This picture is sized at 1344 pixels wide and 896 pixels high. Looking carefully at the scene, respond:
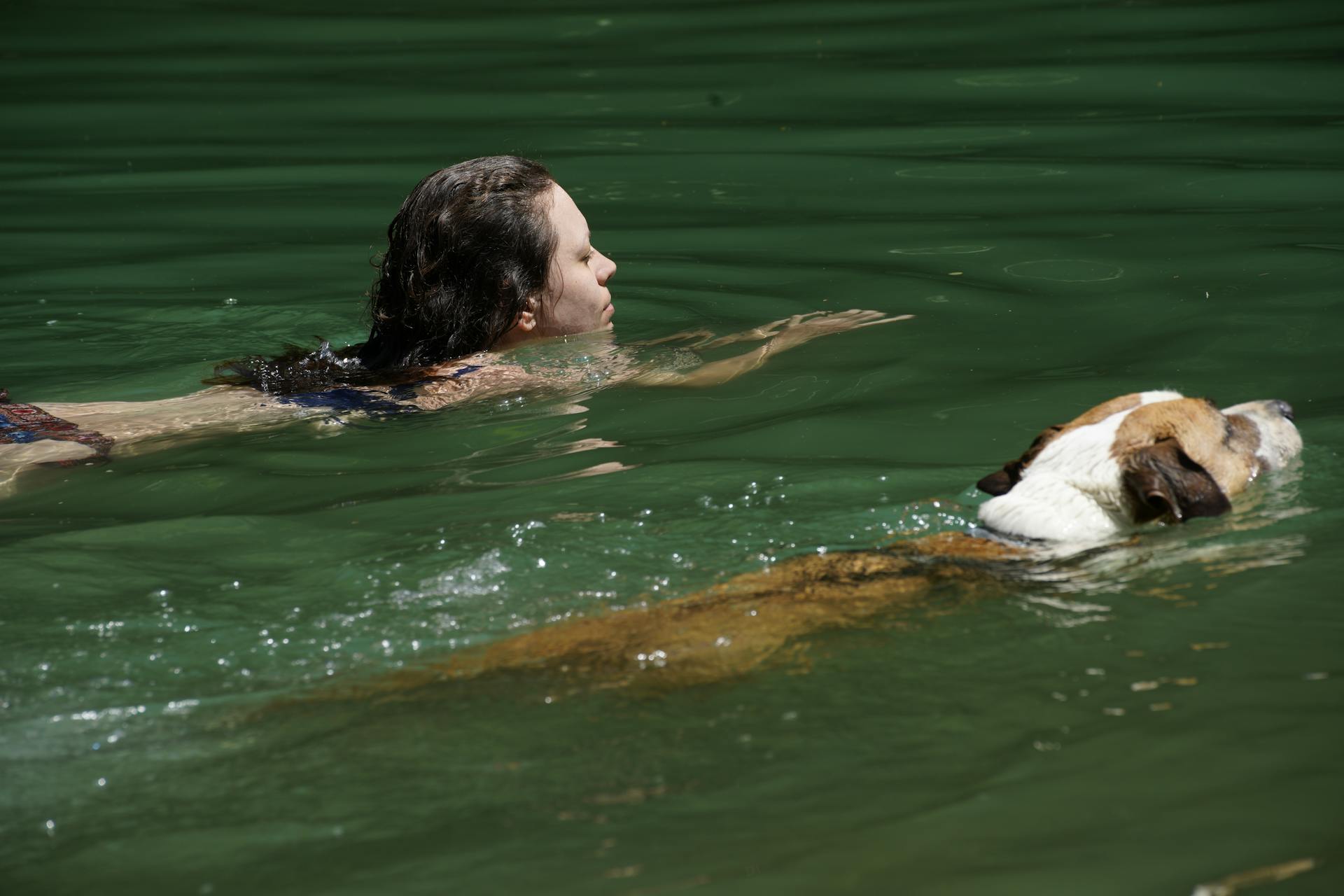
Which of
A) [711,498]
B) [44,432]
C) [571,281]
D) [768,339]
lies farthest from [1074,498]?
[44,432]

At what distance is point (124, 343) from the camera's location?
7.21m

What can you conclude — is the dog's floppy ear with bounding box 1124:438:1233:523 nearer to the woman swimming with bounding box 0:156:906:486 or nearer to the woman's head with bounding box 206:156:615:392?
the woman swimming with bounding box 0:156:906:486

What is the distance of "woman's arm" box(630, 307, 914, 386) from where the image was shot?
619 centimetres

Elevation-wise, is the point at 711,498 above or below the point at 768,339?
below

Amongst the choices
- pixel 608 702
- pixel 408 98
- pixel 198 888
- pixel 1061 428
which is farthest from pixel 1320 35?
pixel 198 888

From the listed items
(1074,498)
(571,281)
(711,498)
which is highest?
(571,281)

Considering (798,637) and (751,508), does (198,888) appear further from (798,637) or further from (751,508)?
(751,508)

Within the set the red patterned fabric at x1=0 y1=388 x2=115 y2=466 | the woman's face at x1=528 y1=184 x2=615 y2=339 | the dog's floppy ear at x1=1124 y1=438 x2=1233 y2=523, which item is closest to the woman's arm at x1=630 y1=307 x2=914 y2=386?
the woman's face at x1=528 y1=184 x2=615 y2=339

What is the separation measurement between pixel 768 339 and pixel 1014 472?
2.21m

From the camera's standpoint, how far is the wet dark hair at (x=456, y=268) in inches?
240

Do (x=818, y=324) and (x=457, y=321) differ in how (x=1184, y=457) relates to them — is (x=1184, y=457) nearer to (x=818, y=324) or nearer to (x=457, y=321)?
(x=818, y=324)

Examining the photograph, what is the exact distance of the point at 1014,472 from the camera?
4539 millimetres

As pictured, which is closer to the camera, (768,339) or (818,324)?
(768,339)

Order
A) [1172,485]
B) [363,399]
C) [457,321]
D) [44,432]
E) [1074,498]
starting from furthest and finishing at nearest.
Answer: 1. [457,321]
2. [363,399]
3. [44,432]
4. [1074,498]
5. [1172,485]
